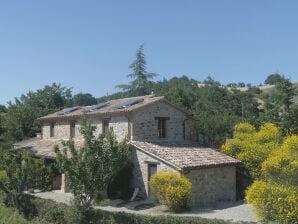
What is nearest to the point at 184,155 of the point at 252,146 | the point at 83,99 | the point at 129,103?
the point at 252,146

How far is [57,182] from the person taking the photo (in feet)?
97.4

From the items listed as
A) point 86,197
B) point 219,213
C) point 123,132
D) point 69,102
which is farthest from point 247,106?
point 86,197

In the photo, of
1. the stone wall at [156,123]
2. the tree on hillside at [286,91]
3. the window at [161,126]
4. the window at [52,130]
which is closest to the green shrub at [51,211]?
the stone wall at [156,123]

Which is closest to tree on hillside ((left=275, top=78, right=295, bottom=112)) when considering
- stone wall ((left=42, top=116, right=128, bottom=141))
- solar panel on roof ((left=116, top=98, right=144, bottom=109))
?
solar panel on roof ((left=116, top=98, right=144, bottom=109))

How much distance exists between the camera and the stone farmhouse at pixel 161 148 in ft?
78.2

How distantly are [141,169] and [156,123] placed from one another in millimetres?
4157

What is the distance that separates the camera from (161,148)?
25.8 metres

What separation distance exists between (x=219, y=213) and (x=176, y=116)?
9.67 meters

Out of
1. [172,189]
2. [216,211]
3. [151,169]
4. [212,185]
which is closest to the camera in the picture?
[172,189]

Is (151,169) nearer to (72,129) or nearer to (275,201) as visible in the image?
(275,201)

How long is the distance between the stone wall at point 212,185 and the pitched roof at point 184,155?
0.43m

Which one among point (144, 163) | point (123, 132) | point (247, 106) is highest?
point (247, 106)

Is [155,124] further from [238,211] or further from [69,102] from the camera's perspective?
[69,102]

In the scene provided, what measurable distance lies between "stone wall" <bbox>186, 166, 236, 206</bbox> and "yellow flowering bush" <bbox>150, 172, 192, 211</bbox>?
1109mm
